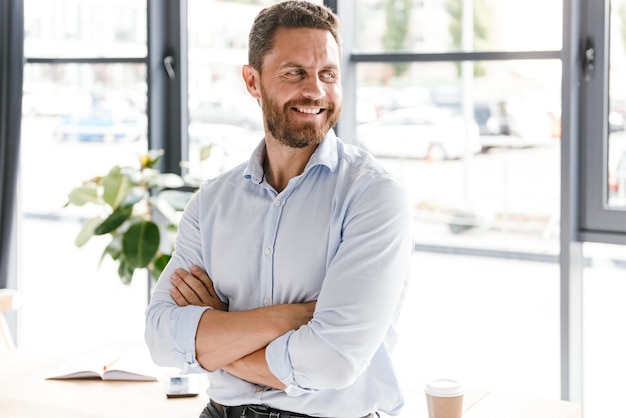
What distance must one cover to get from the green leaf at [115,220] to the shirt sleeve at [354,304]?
1770mm

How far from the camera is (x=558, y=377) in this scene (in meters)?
3.15

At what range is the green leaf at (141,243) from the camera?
11.2ft

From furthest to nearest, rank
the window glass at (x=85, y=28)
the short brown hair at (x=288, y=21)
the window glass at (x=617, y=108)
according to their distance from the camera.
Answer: the window glass at (x=85, y=28) < the window glass at (x=617, y=108) < the short brown hair at (x=288, y=21)

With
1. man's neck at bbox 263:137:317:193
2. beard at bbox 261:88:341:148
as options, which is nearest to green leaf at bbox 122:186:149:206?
man's neck at bbox 263:137:317:193

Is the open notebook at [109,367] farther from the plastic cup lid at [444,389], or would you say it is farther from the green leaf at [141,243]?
the plastic cup lid at [444,389]

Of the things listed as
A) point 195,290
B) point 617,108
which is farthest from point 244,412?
point 617,108

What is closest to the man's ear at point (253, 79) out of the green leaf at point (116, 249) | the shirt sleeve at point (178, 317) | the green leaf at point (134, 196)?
the shirt sleeve at point (178, 317)

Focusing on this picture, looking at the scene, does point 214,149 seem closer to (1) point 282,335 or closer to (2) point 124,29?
(2) point 124,29

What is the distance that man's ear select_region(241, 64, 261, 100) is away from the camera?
2.06m

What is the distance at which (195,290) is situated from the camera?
6.62 feet

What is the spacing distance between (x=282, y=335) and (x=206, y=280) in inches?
11.6

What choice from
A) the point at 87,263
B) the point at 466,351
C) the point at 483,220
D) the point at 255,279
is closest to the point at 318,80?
the point at 255,279

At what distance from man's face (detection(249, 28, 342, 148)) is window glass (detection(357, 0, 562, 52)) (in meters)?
1.33

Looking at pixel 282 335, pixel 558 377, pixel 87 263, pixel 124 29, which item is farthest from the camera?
pixel 87 263
